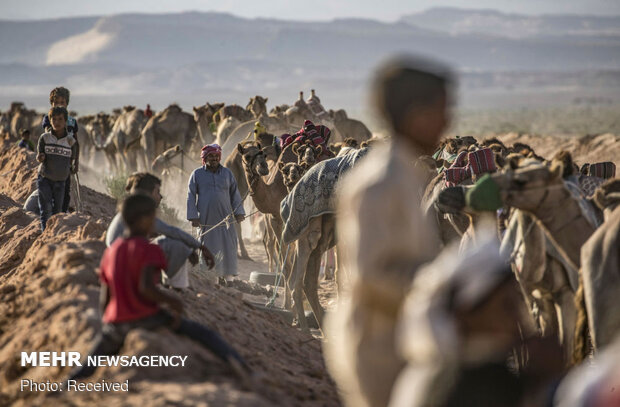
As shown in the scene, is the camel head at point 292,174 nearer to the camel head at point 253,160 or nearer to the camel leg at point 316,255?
the camel head at point 253,160

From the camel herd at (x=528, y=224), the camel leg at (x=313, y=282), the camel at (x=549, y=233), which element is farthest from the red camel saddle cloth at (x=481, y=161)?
the camel at (x=549, y=233)

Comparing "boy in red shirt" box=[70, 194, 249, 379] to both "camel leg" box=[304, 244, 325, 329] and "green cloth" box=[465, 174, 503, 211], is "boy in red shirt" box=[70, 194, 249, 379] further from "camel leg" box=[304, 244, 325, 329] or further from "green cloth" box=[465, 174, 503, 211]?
"camel leg" box=[304, 244, 325, 329]

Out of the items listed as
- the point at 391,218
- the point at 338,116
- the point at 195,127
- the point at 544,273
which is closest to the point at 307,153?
the point at 544,273

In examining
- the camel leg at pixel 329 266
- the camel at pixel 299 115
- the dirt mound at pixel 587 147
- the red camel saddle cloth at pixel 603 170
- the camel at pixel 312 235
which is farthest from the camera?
the dirt mound at pixel 587 147

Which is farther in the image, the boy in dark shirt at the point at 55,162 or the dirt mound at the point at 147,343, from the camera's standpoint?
the boy in dark shirt at the point at 55,162

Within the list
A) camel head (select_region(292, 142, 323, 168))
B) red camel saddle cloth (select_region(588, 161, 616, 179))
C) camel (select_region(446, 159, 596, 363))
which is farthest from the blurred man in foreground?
camel head (select_region(292, 142, 323, 168))

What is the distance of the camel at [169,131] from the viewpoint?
2716 centimetres

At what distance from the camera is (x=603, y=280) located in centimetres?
534

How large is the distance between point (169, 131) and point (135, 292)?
881 inches

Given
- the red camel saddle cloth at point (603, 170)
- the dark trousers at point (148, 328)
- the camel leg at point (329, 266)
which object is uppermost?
the red camel saddle cloth at point (603, 170)

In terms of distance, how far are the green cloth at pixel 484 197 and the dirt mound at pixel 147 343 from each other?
1.57 meters

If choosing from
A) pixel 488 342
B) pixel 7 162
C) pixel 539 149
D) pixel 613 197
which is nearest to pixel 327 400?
pixel 613 197

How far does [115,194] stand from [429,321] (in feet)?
58.8

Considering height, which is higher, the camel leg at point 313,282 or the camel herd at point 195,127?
the camel herd at point 195,127
